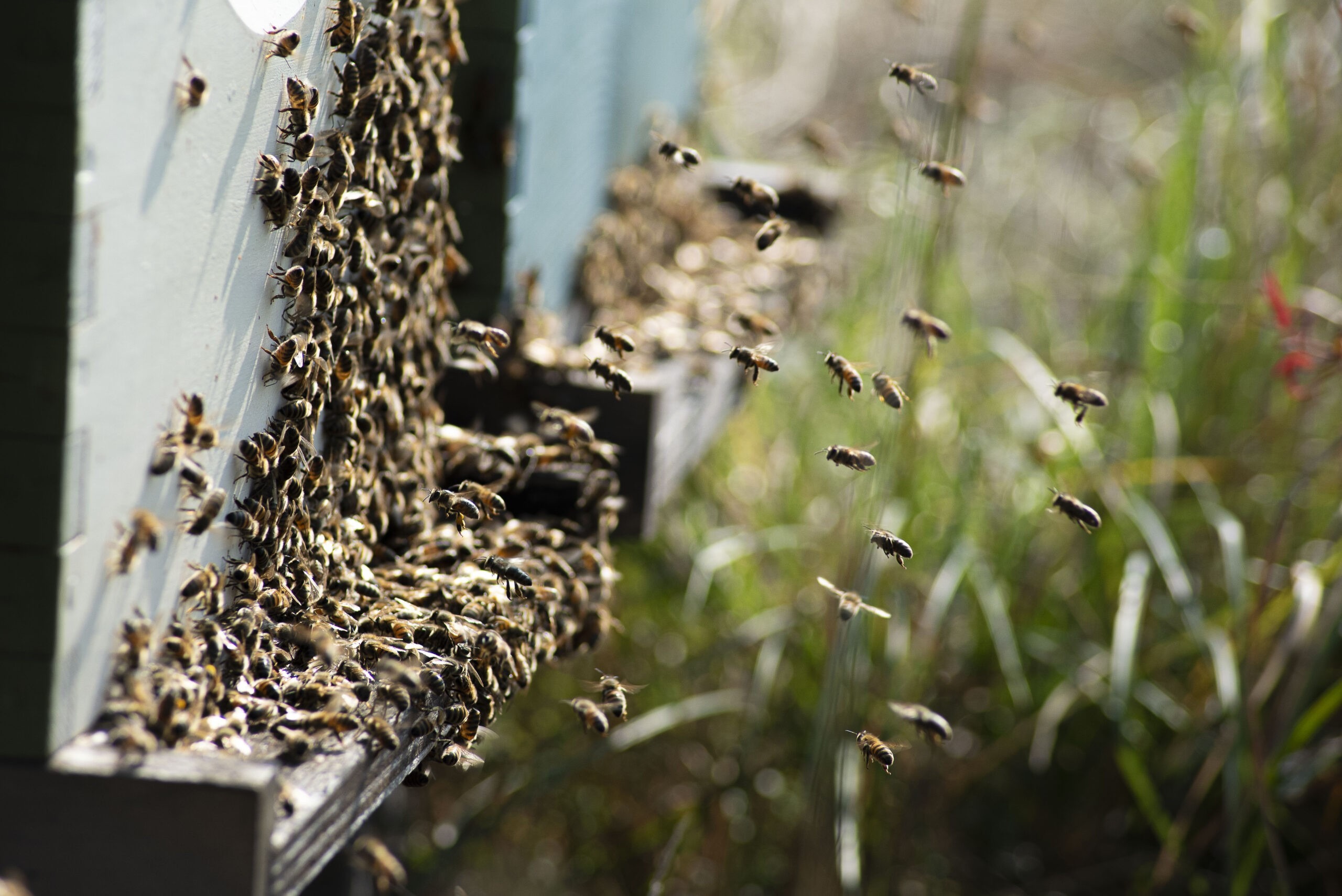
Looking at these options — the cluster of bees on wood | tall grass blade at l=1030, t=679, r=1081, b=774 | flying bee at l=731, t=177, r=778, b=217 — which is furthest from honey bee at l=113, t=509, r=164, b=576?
tall grass blade at l=1030, t=679, r=1081, b=774

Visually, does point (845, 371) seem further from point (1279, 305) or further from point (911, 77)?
point (1279, 305)

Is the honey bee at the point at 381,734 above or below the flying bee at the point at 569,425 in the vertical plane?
below

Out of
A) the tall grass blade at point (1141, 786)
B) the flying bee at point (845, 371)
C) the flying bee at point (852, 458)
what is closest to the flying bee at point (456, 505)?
the flying bee at point (852, 458)

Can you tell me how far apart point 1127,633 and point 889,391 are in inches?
61.5

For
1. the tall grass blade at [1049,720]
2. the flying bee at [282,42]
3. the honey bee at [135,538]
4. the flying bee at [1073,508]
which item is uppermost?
the flying bee at [282,42]

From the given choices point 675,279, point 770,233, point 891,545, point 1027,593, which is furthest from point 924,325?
point 1027,593

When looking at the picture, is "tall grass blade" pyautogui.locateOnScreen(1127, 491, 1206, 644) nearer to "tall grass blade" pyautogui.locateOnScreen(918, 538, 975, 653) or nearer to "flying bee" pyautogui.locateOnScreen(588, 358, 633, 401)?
"tall grass blade" pyautogui.locateOnScreen(918, 538, 975, 653)

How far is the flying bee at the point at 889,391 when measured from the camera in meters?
1.64

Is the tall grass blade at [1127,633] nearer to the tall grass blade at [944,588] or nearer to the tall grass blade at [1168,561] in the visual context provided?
the tall grass blade at [1168,561]

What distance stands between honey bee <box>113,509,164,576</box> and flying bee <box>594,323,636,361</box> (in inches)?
33.4

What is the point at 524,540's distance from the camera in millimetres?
1692

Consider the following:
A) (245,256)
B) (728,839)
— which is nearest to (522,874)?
(728,839)

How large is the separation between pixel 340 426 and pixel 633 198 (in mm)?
1572

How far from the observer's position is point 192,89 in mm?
1105
